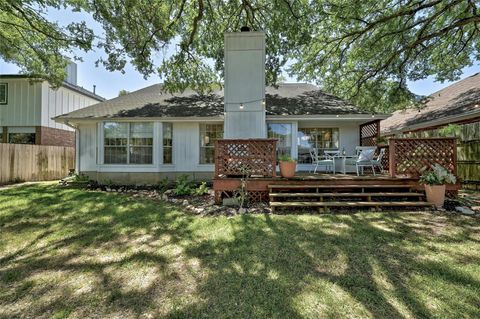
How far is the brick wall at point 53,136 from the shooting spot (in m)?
14.0

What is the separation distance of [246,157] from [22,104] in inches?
580

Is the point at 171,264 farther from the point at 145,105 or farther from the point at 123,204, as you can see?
the point at 145,105

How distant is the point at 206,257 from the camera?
3.75 metres

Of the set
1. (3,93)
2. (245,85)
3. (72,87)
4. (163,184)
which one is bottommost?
(163,184)

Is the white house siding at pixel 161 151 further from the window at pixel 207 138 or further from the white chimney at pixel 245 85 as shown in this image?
the white chimney at pixel 245 85

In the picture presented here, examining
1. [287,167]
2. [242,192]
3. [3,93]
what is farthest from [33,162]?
[287,167]

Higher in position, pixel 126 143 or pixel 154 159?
pixel 126 143

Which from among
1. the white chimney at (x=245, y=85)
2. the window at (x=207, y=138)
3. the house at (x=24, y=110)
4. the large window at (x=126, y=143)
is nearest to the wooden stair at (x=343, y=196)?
the white chimney at (x=245, y=85)

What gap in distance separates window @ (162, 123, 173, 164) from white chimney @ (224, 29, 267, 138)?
340 cm

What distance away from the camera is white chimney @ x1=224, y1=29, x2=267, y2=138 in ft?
26.6

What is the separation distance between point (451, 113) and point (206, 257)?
38.3 feet

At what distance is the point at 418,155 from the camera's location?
22.0ft

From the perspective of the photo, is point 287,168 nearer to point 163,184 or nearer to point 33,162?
point 163,184

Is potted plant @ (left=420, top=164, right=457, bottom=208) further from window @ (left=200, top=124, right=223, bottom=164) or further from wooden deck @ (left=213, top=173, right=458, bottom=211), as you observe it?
window @ (left=200, top=124, right=223, bottom=164)
